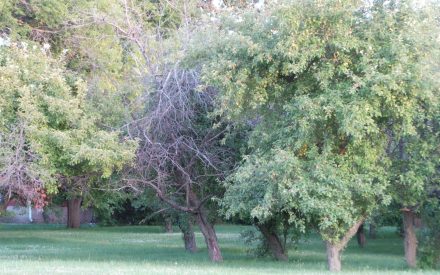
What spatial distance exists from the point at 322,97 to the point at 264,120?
250 cm

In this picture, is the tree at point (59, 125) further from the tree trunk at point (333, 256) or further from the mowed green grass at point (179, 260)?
the tree trunk at point (333, 256)

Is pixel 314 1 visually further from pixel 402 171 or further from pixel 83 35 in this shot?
pixel 83 35

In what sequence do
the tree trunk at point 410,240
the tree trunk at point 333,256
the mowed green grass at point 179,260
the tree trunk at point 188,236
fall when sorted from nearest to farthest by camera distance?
the mowed green grass at point 179,260 < the tree trunk at point 333,256 < the tree trunk at point 410,240 < the tree trunk at point 188,236

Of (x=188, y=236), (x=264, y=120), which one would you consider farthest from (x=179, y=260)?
(x=264, y=120)

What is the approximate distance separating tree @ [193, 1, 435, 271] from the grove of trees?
0.04 metres

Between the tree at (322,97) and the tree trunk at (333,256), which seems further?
the tree trunk at (333,256)

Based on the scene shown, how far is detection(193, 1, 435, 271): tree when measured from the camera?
16.1 m

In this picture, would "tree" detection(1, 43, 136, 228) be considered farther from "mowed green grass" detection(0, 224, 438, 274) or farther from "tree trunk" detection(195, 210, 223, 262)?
"tree trunk" detection(195, 210, 223, 262)

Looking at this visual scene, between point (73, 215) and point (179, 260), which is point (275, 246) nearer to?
point (179, 260)

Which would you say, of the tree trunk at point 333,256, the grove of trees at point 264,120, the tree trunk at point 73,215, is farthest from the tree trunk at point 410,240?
the tree trunk at point 73,215

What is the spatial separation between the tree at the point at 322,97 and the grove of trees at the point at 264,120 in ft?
0.13

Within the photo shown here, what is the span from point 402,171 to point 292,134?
3.08 m

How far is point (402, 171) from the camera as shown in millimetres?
17750

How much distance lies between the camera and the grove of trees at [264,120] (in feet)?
53.4
